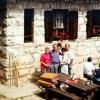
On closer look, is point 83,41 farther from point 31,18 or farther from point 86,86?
point 86,86

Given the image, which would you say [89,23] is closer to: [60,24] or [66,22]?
[66,22]

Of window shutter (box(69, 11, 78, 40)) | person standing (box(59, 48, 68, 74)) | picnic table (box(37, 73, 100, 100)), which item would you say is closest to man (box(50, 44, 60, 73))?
person standing (box(59, 48, 68, 74))

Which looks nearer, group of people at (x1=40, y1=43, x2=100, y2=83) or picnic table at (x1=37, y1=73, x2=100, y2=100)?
picnic table at (x1=37, y1=73, x2=100, y2=100)

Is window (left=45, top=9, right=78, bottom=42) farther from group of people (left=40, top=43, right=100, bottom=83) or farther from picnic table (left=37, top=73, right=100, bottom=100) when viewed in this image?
picnic table (left=37, top=73, right=100, bottom=100)

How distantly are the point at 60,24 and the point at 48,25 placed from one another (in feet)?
3.05

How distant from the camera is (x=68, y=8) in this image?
701 inches

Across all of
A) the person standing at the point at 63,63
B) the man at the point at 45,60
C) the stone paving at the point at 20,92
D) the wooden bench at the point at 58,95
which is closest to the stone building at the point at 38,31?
the stone paving at the point at 20,92

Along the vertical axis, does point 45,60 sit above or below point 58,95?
above

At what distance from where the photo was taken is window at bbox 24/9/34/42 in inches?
647

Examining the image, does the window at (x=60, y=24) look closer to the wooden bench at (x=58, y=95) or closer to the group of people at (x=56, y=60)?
the group of people at (x=56, y=60)

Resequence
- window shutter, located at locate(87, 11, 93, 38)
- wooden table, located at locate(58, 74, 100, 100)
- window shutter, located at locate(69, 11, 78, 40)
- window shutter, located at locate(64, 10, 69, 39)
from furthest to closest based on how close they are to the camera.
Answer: window shutter, located at locate(87, 11, 93, 38), window shutter, located at locate(69, 11, 78, 40), window shutter, located at locate(64, 10, 69, 39), wooden table, located at locate(58, 74, 100, 100)

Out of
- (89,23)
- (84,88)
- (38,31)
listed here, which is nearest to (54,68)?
(38,31)

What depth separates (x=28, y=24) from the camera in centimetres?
1652

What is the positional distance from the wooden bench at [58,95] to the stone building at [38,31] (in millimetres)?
2164
